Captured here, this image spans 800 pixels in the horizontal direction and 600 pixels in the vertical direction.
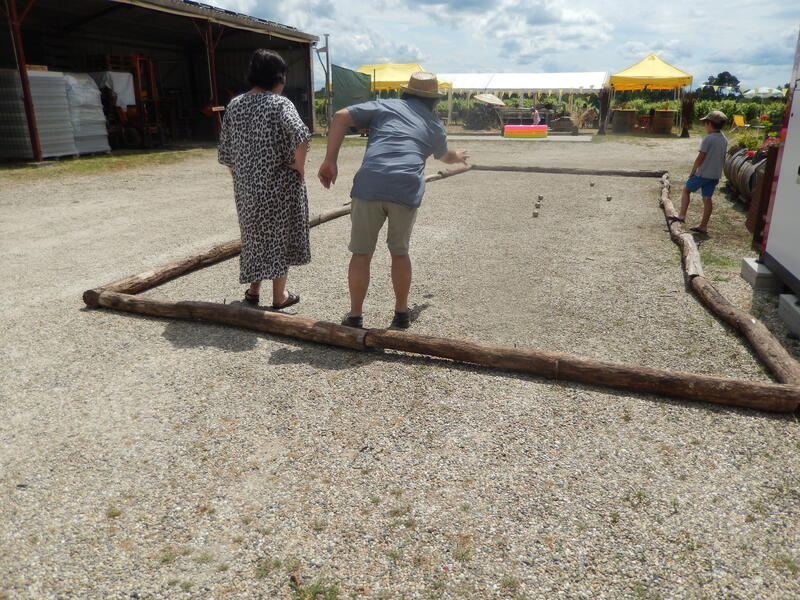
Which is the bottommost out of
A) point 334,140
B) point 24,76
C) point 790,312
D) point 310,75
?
point 790,312

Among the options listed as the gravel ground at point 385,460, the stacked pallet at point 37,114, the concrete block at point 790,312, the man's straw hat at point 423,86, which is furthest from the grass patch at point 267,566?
the stacked pallet at point 37,114

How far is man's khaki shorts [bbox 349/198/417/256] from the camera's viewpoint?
12.8ft

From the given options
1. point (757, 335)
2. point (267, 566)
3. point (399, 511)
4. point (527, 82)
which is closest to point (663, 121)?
point (527, 82)

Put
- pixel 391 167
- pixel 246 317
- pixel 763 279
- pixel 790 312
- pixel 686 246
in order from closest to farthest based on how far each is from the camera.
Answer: pixel 391 167 < pixel 246 317 < pixel 790 312 < pixel 763 279 < pixel 686 246

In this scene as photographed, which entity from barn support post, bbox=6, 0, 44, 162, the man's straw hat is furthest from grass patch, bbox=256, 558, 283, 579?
barn support post, bbox=6, 0, 44, 162

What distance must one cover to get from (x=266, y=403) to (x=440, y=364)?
1.11m

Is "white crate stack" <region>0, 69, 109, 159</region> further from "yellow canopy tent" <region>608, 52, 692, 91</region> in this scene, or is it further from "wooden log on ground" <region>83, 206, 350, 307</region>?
"yellow canopy tent" <region>608, 52, 692, 91</region>

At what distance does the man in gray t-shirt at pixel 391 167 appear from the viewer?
382 centimetres

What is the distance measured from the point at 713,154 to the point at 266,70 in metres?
5.71

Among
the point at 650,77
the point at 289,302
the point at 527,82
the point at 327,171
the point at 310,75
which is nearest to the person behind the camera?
the point at 327,171

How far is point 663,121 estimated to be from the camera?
27.4 m

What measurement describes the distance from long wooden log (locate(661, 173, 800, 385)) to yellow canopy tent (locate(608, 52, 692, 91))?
2591cm

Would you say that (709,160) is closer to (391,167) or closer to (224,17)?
(391,167)

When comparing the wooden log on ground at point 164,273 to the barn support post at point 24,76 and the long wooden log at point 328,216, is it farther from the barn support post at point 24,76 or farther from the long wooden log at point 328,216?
the barn support post at point 24,76
